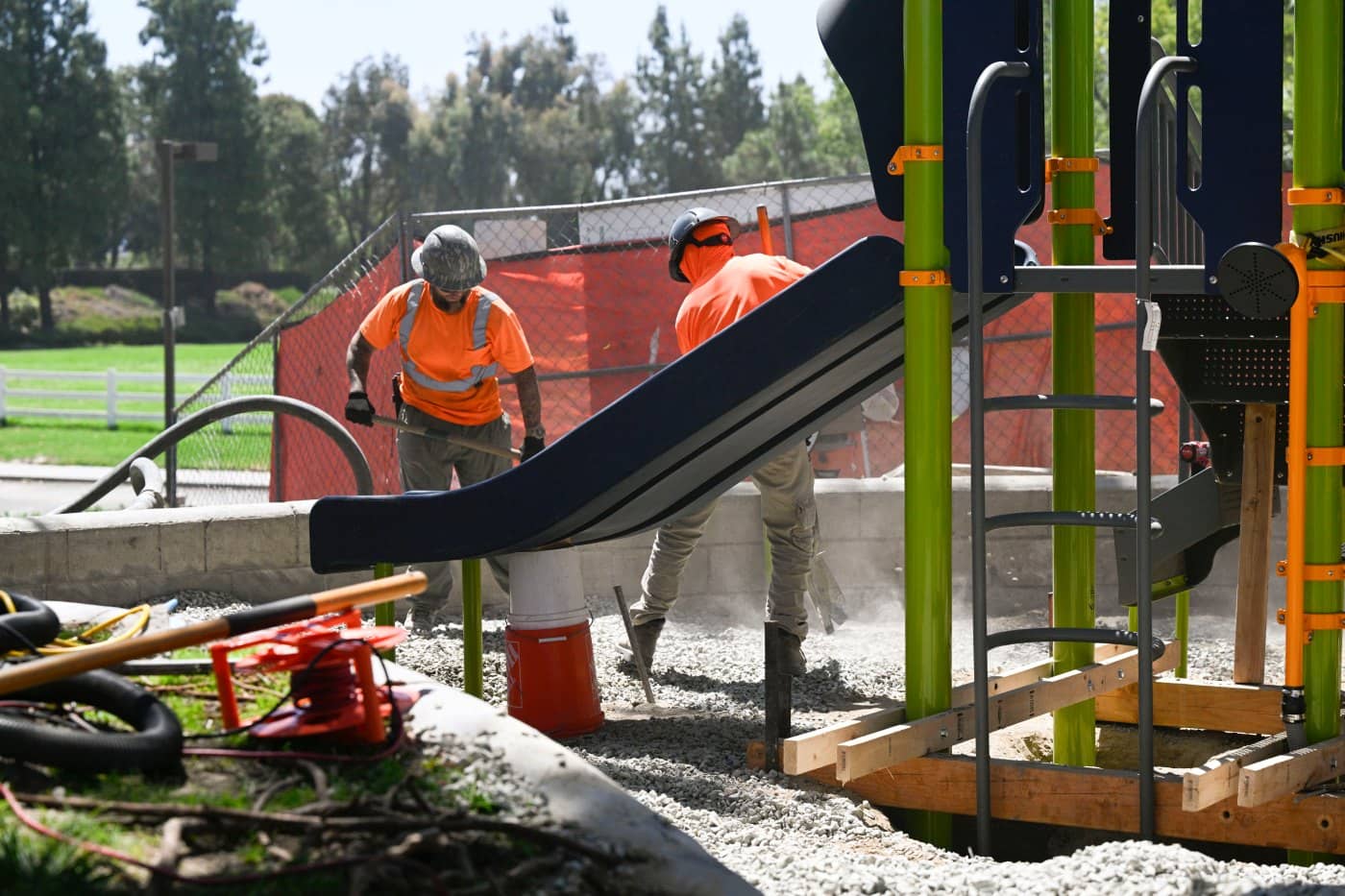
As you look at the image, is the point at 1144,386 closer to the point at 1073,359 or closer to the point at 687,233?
the point at 1073,359

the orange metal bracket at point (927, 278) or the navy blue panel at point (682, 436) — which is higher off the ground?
the orange metal bracket at point (927, 278)

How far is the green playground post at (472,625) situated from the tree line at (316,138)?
189 feet

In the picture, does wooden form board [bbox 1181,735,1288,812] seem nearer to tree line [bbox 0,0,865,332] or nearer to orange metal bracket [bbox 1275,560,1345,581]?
orange metal bracket [bbox 1275,560,1345,581]

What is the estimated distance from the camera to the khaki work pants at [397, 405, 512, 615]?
8.82 metres

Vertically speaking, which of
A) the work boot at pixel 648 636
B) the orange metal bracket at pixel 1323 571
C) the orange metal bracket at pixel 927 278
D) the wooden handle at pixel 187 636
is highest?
the orange metal bracket at pixel 927 278

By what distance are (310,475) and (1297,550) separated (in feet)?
26.6

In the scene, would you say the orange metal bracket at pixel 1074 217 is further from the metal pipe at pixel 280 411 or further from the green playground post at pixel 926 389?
the metal pipe at pixel 280 411

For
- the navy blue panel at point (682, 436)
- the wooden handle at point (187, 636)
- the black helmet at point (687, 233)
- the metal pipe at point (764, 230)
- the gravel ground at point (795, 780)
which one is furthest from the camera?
the metal pipe at point (764, 230)

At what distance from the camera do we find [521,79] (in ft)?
370

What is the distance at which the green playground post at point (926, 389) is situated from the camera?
532 centimetres

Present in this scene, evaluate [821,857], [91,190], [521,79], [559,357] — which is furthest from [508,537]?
[521,79]

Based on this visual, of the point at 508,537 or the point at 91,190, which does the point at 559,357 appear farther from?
the point at 91,190

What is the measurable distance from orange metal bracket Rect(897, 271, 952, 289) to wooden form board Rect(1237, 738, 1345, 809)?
169cm

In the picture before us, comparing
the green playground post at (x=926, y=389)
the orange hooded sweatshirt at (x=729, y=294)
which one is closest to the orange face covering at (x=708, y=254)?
the orange hooded sweatshirt at (x=729, y=294)
